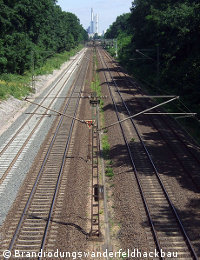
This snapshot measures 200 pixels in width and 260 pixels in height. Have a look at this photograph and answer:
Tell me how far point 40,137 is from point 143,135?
10.5 meters

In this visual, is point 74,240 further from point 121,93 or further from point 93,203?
point 121,93

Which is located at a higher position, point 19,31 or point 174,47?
point 19,31

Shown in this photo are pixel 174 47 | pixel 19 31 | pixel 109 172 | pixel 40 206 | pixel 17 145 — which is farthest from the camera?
pixel 19 31

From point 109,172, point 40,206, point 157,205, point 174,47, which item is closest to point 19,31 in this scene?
point 174,47

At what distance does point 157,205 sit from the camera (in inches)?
691

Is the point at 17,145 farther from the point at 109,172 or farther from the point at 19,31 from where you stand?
the point at 19,31

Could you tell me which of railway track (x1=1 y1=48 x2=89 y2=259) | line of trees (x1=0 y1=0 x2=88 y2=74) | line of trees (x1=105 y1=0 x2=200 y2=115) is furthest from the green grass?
line of trees (x1=0 y1=0 x2=88 y2=74)

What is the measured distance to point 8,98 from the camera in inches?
1620

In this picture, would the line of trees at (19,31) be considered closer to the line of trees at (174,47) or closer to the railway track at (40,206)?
the line of trees at (174,47)

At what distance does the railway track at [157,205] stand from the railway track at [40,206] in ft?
18.7

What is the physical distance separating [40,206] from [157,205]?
7.19 m

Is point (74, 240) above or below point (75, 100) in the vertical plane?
below

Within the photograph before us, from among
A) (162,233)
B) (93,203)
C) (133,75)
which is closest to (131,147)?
(93,203)

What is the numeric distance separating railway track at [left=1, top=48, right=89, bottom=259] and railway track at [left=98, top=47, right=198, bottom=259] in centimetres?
571
